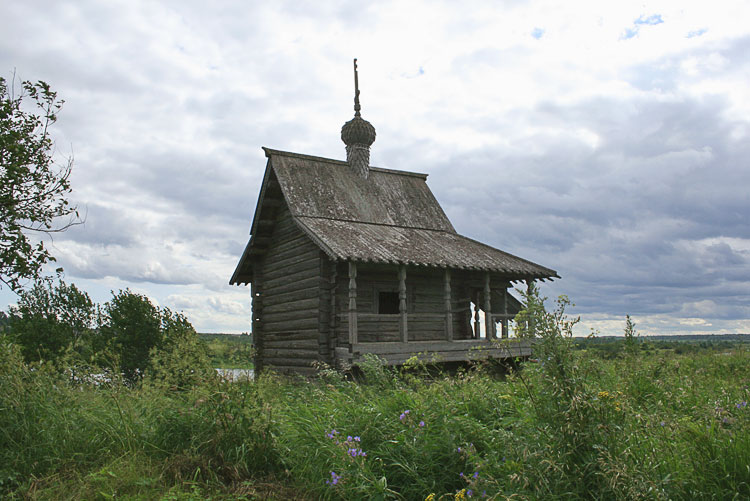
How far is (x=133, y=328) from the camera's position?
22.2 m

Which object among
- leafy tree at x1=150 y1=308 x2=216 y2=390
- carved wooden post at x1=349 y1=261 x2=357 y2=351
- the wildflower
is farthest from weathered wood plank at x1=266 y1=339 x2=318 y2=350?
the wildflower

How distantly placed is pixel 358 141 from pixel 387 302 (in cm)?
700

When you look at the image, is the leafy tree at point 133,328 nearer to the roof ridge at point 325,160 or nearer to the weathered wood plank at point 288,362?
the weathered wood plank at point 288,362

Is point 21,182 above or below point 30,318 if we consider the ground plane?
above

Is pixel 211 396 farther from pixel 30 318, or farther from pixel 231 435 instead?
pixel 30 318

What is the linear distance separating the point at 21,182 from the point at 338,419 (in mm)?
8215

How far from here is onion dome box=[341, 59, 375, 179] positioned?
2114 cm

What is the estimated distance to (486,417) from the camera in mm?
5469

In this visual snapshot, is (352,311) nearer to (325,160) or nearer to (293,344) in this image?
(293,344)

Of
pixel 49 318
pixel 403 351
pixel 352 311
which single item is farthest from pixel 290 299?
pixel 49 318

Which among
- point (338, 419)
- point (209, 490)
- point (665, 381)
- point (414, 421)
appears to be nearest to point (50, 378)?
point (209, 490)

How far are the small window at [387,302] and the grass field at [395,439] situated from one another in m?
10.4

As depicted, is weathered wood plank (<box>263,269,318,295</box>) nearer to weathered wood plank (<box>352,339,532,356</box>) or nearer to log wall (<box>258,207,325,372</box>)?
log wall (<box>258,207,325,372</box>)

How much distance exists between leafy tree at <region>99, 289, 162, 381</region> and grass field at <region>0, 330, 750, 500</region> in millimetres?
15981
